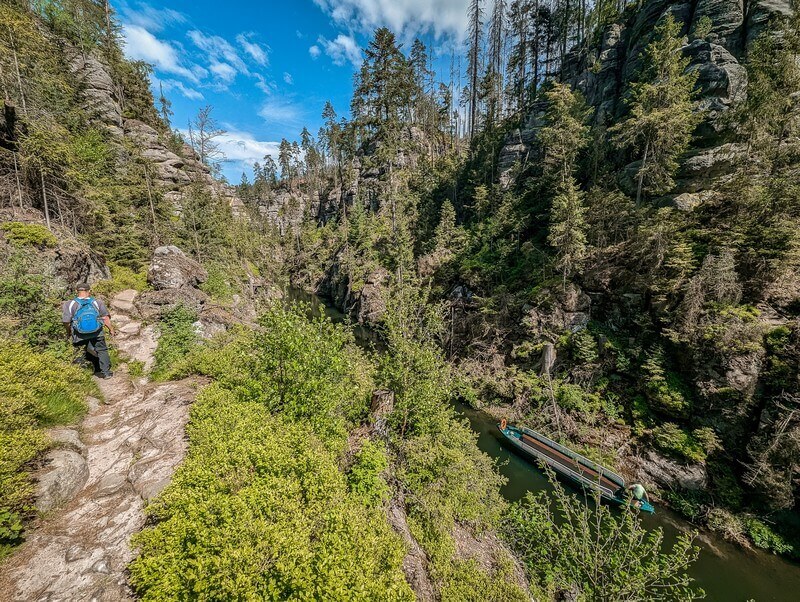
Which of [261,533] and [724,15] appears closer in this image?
[261,533]

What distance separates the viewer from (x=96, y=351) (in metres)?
8.06

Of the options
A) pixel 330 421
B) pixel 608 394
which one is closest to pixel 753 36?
pixel 608 394

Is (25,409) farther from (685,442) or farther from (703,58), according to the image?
(703,58)

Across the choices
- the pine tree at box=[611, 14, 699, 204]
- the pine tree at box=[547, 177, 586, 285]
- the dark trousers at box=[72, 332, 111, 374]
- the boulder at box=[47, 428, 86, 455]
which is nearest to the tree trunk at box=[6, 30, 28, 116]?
the dark trousers at box=[72, 332, 111, 374]

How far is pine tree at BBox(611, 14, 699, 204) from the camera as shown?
17.8m

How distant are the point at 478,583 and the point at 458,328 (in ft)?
70.3

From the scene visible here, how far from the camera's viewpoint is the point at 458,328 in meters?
27.8

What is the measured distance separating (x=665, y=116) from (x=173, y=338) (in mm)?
27711

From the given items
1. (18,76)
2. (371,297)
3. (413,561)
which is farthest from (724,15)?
(18,76)

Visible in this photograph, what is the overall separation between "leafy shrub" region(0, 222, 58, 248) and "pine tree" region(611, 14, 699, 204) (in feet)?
96.2

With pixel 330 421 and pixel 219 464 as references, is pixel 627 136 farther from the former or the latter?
pixel 219 464

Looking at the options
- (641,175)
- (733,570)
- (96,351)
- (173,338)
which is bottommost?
(733,570)

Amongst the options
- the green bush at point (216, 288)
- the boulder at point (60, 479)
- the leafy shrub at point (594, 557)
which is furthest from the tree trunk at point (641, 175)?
the green bush at point (216, 288)

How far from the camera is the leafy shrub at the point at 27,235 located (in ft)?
32.7
